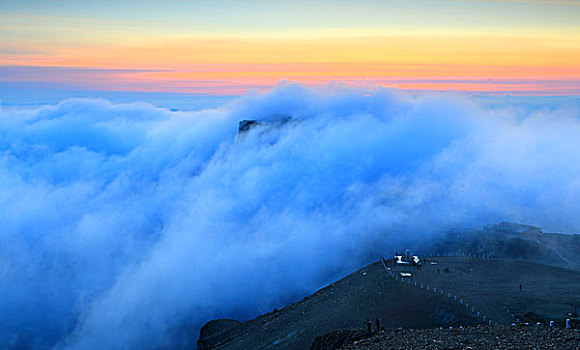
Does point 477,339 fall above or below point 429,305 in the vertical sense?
above

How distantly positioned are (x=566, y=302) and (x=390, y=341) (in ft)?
54.1

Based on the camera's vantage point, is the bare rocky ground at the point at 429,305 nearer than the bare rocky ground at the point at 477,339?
No

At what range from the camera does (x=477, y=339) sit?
27031 millimetres

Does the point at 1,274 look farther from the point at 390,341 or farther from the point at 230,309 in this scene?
the point at 390,341

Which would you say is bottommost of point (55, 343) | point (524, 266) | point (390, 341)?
point (55, 343)

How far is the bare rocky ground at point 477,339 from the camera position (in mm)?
25312

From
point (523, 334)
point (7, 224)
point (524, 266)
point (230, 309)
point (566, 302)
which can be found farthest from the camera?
point (7, 224)

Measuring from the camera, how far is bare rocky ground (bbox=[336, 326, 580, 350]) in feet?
83.0

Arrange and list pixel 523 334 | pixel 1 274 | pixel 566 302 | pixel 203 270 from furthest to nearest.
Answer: pixel 1 274 < pixel 203 270 < pixel 566 302 < pixel 523 334

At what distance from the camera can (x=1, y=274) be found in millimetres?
140750

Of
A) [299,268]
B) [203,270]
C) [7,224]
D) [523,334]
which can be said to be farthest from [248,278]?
[7,224]

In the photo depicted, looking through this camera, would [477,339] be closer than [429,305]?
Yes

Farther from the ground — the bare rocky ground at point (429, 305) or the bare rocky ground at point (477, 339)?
the bare rocky ground at point (477, 339)

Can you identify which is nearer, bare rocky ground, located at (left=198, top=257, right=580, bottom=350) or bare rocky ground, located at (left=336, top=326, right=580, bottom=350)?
bare rocky ground, located at (left=336, top=326, right=580, bottom=350)
